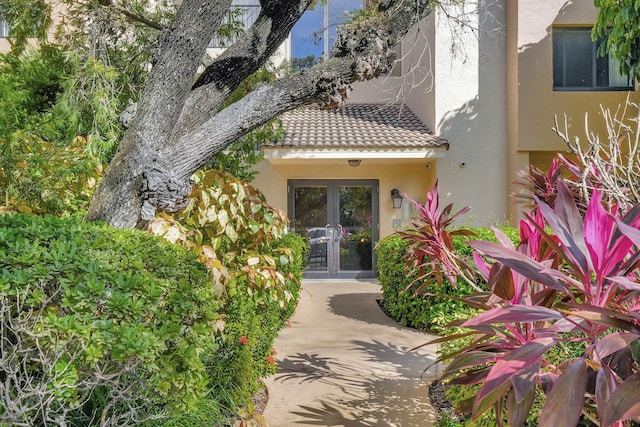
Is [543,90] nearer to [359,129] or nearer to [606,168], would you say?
[359,129]

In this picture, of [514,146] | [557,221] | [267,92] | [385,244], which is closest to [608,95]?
[514,146]

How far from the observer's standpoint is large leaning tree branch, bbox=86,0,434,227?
11.4 feet

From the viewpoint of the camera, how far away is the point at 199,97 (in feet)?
13.4

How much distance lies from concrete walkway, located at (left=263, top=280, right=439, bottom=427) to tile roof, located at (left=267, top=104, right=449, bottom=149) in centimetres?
476

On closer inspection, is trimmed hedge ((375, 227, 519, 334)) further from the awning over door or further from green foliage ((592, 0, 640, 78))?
green foliage ((592, 0, 640, 78))

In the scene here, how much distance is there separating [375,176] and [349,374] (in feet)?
30.9

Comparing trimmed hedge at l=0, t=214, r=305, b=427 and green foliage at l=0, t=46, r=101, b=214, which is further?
green foliage at l=0, t=46, r=101, b=214

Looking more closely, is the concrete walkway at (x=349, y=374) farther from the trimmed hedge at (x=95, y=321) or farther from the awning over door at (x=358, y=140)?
the awning over door at (x=358, y=140)

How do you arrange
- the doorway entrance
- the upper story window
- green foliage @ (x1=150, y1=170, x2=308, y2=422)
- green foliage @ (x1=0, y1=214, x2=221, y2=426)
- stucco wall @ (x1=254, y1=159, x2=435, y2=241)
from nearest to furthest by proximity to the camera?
green foliage @ (x1=0, y1=214, x2=221, y2=426) < green foliage @ (x1=150, y1=170, x2=308, y2=422) < the upper story window < stucco wall @ (x1=254, y1=159, x2=435, y2=241) < the doorway entrance

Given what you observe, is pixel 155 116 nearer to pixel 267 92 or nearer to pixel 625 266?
pixel 267 92

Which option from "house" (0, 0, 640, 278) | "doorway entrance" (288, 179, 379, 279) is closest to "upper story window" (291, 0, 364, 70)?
"house" (0, 0, 640, 278)

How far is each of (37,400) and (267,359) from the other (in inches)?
103

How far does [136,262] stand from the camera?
262cm

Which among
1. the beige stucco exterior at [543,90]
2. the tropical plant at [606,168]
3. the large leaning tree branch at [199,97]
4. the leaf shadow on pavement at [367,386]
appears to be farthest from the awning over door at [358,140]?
the tropical plant at [606,168]
